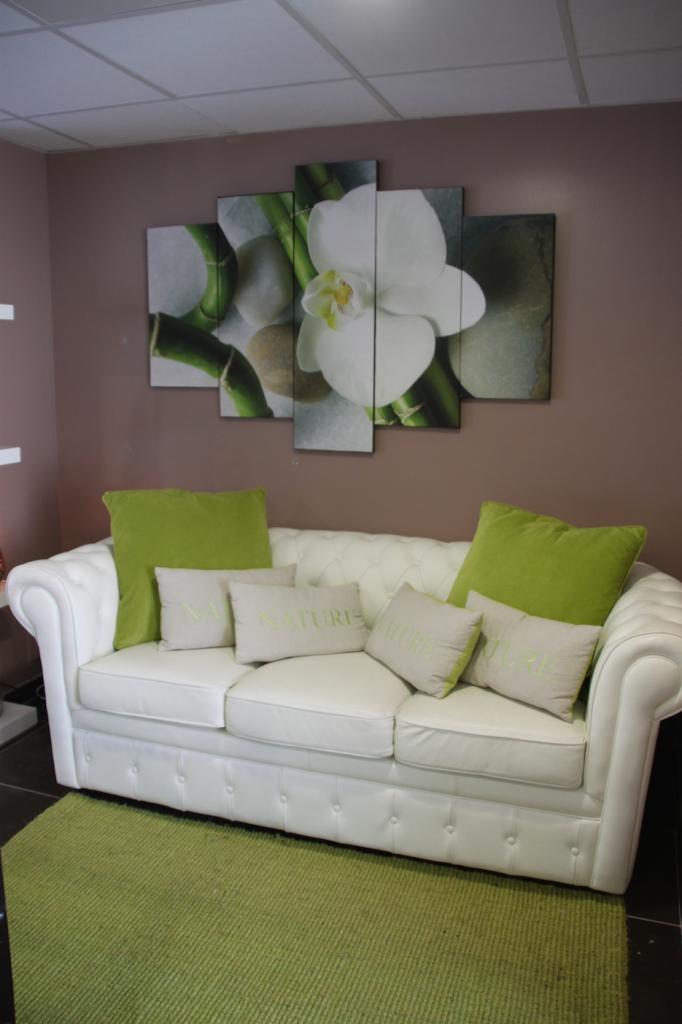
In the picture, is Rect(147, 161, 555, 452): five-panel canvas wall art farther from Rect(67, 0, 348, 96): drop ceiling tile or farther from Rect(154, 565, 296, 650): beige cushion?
Rect(154, 565, 296, 650): beige cushion

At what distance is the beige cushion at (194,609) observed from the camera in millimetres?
3141

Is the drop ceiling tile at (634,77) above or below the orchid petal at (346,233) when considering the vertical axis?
above

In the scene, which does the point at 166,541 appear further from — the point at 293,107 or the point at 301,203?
the point at 293,107

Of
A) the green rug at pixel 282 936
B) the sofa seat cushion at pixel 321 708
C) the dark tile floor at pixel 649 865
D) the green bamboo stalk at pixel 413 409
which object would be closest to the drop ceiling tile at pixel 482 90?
the green bamboo stalk at pixel 413 409

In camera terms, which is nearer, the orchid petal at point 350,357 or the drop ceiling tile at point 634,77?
the drop ceiling tile at point 634,77

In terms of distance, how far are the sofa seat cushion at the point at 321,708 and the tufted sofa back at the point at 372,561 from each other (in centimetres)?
47

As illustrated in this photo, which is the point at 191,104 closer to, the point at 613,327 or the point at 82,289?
the point at 82,289

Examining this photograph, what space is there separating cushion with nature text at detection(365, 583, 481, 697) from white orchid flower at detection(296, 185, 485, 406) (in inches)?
41.9

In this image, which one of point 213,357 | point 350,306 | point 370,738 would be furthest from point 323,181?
point 370,738

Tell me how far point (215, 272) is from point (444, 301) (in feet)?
3.39

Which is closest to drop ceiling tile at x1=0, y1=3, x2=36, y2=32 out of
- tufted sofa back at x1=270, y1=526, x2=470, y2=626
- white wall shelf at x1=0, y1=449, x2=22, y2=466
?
white wall shelf at x1=0, y1=449, x2=22, y2=466

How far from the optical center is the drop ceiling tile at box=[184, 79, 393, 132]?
3.13 metres

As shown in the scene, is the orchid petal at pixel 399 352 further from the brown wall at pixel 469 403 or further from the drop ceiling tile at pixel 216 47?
the drop ceiling tile at pixel 216 47

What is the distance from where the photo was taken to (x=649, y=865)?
272 centimetres
